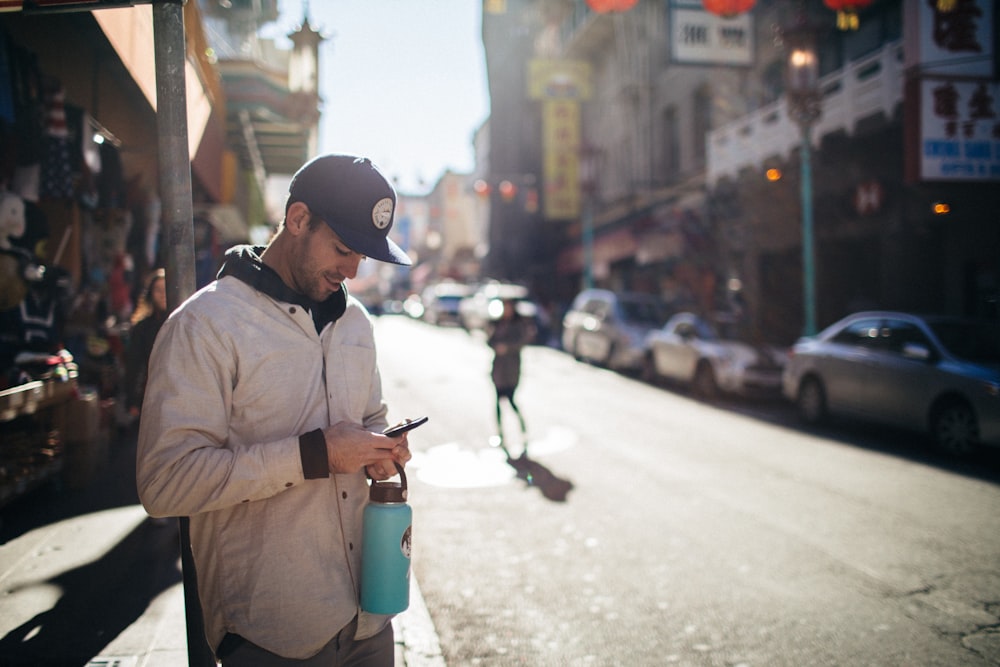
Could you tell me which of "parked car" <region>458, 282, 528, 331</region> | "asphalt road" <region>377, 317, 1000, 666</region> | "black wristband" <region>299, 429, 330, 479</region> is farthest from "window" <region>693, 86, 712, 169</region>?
"black wristband" <region>299, 429, 330, 479</region>

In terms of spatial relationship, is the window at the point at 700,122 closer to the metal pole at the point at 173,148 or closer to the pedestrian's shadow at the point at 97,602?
the pedestrian's shadow at the point at 97,602

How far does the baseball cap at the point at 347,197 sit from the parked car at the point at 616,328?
596 inches

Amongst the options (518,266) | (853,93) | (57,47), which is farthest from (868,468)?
(518,266)

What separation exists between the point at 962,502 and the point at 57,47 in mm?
8639

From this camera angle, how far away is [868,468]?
8211 mm

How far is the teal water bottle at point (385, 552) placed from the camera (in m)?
2.03

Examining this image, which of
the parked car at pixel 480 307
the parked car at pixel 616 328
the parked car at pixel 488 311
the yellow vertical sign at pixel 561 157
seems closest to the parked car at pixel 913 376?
the parked car at pixel 616 328

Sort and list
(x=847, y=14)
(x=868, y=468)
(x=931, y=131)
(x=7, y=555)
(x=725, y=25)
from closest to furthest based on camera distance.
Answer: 1. (x=7, y=555)
2. (x=868, y=468)
3. (x=847, y=14)
4. (x=931, y=131)
5. (x=725, y=25)

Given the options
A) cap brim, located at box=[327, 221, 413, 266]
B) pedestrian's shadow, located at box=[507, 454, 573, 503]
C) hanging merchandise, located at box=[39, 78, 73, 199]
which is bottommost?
pedestrian's shadow, located at box=[507, 454, 573, 503]

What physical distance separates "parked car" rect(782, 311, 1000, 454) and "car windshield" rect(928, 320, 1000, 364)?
0.03ft

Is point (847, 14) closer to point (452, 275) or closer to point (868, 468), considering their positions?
point (868, 468)

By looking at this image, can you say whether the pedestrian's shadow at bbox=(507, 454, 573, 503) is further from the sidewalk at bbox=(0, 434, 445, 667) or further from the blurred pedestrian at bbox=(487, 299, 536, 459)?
the sidewalk at bbox=(0, 434, 445, 667)

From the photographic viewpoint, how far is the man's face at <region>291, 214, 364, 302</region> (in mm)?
2053

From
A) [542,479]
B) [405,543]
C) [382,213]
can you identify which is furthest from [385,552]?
[542,479]
